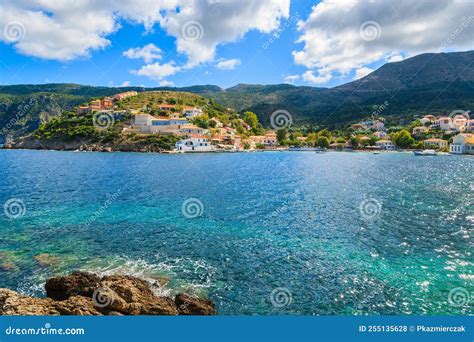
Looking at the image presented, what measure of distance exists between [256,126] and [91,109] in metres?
82.6

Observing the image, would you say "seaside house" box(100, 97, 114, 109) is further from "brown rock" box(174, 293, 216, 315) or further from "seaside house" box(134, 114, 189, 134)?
"brown rock" box(174, 293, 216, 315)

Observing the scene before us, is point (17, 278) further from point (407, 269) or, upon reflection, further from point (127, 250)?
point (407, 269)

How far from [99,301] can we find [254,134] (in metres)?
153

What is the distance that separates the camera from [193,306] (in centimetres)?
1166

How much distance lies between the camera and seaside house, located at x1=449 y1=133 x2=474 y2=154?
104 m

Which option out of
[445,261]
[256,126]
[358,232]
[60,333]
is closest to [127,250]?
[60,333]

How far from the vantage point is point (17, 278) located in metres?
14.8

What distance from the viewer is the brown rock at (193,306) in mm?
11500

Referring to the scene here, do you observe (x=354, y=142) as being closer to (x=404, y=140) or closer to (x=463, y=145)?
(x=404, y=140)

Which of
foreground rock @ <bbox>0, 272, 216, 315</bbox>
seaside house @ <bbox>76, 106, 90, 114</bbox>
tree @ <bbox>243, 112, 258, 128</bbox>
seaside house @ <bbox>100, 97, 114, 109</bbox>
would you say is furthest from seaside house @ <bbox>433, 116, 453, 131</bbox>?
seaside house @ <bbox>76, 106, 90, 114</bbox>

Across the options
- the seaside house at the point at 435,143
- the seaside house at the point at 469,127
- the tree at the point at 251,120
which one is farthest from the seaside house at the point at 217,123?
the seaside house at the point at 469,127

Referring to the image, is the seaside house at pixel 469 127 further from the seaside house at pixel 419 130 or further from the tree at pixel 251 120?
the tree at pixel 251 120

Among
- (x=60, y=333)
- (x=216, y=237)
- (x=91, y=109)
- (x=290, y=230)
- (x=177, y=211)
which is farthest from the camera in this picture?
(x=91, y=109)

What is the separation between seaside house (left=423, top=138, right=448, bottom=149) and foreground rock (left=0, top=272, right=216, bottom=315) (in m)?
129
